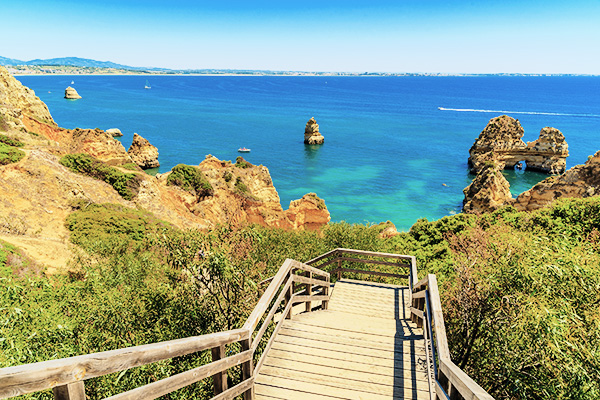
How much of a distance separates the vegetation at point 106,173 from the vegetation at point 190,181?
16.4ft

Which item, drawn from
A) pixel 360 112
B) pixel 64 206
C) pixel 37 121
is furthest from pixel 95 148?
pixel 360 112

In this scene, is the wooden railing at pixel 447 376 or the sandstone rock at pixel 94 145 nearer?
the wooden railing at pixel 447 376

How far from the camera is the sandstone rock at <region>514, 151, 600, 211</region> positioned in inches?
963

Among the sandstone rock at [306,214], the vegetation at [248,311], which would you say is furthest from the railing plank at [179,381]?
the sandstone rock at [306,214]

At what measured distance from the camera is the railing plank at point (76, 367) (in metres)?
2.13

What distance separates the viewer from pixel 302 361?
19.4 ft

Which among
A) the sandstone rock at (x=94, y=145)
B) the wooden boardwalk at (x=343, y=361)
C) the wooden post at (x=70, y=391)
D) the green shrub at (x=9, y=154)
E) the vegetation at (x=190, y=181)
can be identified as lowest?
the vegetation at (x=190, y=181)

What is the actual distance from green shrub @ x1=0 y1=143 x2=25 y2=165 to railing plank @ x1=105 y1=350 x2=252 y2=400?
23653 mm

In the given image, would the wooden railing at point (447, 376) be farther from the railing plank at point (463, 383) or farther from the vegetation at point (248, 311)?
the vegetation at point (248, 311)

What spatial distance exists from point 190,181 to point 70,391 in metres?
30.6

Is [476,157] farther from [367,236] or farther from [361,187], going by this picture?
[367,236]

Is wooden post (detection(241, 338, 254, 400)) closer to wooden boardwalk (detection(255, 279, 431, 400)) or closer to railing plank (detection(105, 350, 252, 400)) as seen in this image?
railing plank (detection(105, 350, 252, 400))

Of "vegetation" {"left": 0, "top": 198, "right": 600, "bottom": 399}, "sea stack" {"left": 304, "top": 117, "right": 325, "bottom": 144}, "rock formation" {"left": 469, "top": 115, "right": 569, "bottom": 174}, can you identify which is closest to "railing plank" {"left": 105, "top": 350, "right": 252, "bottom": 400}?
"vegetation" {"left": 0, "top": 198, "right": 600, "bottom": 399}

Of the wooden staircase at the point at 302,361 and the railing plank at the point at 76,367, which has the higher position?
the railing plank at the point at 76,367
